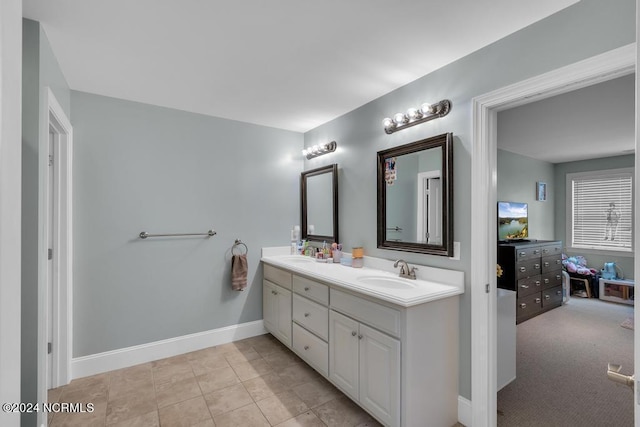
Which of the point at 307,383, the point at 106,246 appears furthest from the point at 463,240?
the point at 106,246

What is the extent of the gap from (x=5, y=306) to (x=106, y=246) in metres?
2.54

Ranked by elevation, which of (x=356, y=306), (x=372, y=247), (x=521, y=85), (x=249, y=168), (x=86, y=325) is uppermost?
(x=521, y=85)

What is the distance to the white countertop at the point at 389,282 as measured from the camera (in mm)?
1789

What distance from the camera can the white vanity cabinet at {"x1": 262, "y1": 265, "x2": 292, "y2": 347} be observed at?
290 centimetres

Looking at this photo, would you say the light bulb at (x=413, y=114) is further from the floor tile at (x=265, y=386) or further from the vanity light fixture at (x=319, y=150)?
the floor tile at (x=265, y=386)

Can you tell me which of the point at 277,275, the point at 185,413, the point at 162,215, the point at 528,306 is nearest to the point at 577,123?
the point at 528,306

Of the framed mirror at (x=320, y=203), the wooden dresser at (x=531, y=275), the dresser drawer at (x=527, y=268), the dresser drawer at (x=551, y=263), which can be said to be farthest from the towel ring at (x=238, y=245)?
the dresser drawer at (x=551, y=263)

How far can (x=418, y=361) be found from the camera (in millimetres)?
1751

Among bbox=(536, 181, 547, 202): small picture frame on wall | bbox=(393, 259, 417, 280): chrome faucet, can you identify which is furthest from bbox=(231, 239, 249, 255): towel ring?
bbox=(536, 181, 547, 202): small picture frame on wall

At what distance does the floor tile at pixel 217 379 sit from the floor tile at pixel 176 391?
0.16 feet

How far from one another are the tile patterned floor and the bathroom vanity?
0.53 feet

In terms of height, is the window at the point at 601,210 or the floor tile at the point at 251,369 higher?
the window at the point at 601,210

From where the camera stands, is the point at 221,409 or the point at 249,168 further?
the point at 249,168

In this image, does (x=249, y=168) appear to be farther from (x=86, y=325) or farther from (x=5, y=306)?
(x=5, y=306)
